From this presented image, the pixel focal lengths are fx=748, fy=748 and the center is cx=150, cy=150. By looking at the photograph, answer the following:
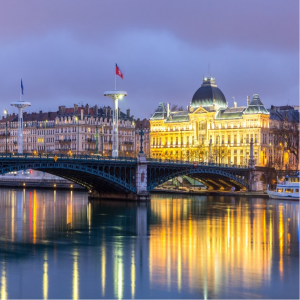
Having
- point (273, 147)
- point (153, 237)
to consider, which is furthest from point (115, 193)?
point (273, 147)

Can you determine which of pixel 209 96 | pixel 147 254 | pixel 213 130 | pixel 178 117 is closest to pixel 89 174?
pixel 147 254

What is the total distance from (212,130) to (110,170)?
9138 centimetres

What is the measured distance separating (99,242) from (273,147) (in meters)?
128

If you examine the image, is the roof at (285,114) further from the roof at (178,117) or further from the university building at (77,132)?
the university building at (77,132)

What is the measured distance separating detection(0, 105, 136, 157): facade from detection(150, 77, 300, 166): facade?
830 cm

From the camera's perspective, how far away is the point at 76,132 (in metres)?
181

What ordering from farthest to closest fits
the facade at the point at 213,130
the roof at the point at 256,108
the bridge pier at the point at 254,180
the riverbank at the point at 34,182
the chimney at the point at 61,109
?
the chimney at the point at 61,109, the facade at the point at 213,130, the roof at the point at 256,108, the riverbank at the point at 34,182, the bridge pier at the point at 254,180

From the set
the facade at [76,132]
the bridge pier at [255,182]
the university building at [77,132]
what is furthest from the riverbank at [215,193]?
the university building at [77,132]

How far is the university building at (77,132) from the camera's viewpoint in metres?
182

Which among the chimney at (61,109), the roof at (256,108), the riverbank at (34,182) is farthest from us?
the chimney at (61,109)

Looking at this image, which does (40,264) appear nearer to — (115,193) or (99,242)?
(99,242)

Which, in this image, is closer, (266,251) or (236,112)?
(266,251)

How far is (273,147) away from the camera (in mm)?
177250

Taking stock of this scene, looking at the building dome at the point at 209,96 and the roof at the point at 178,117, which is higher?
the building dome at the point at 209,96
